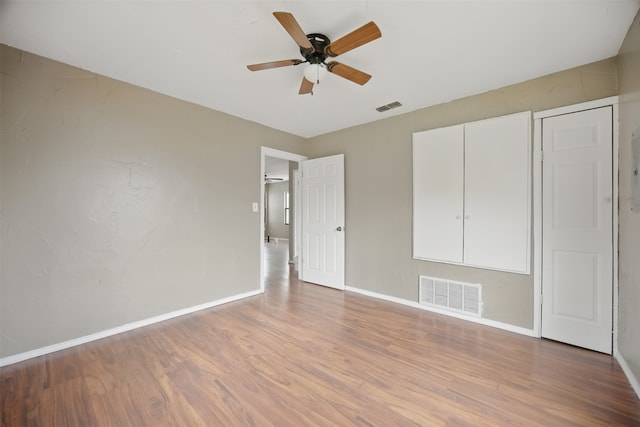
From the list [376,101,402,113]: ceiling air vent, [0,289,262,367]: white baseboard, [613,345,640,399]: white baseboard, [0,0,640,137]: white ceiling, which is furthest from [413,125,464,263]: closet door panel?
[0,289,262,367]: white baseboard

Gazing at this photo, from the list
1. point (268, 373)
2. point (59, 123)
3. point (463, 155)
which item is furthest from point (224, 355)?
point (463, 155)

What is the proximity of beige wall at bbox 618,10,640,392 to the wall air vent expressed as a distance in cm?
104

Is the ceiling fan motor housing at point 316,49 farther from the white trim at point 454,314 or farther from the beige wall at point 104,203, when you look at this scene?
the white trim at point 454,314

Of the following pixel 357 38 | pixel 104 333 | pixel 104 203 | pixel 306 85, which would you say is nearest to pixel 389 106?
pixel 306 85

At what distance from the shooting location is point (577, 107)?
7.66ft

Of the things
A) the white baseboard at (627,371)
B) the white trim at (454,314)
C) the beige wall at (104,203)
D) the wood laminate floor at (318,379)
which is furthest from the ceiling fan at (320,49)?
the white baseboard at (627,371)

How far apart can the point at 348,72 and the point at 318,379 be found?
2.37m

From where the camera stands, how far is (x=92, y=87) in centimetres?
245

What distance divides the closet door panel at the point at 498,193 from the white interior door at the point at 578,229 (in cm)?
16

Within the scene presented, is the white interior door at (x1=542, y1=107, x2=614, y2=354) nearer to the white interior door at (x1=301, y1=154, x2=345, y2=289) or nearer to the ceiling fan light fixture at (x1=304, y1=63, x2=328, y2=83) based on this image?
the ceiling fan light fixture at (x1=304, y1=63, x2=328, y2=83)

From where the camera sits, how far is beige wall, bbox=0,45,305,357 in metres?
2.10

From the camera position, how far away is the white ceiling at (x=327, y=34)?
1708mm

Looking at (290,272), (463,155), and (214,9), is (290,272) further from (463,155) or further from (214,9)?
(214,9)

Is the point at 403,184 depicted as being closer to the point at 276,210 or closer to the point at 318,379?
the point at 318,379
